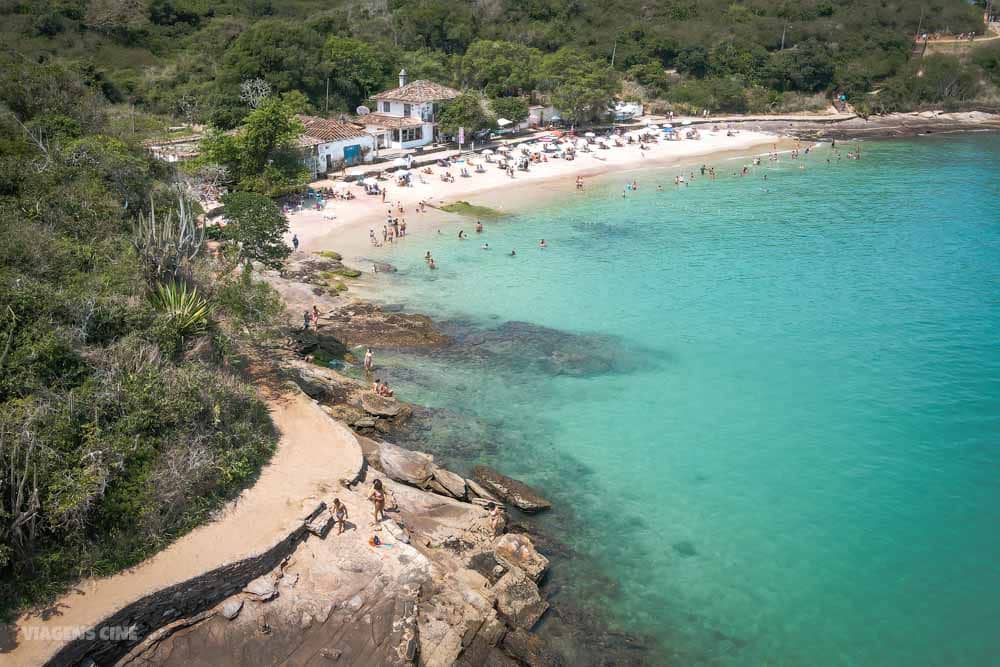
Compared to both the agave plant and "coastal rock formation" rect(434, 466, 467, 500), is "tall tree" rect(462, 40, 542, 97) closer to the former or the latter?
the agave plant

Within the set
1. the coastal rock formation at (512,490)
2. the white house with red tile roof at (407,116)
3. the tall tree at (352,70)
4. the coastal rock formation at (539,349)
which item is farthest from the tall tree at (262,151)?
the coastal rock formation at (512,490)

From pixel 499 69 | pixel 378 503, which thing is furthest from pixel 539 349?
pixel 499 69

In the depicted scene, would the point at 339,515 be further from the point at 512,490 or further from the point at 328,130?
the point at 328,130

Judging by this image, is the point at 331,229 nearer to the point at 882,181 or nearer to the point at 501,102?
the point at 501,102

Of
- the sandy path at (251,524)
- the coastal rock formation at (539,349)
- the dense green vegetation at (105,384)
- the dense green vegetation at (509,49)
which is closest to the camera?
the sandy path at (251,524)

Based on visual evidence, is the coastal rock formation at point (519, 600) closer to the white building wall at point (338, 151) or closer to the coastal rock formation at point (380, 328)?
the coastal rock formation at point (380, 328)

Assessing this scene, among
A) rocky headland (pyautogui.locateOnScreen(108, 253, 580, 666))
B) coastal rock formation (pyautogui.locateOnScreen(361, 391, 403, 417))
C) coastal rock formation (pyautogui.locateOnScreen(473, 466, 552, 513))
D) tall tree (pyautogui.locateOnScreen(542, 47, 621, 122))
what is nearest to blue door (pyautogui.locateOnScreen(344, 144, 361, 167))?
tall tree (pyautogui.locateOnScreen(542, 47, 621, 122))

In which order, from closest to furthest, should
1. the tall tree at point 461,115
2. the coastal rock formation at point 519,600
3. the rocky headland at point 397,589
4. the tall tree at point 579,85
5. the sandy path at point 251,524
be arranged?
the sandy path at point 251,524 → the rocky headland at point 397,589 → the coastal rock formation at point 519,600 → the tall tree at point 461,115 → the tall tree at point 579,85

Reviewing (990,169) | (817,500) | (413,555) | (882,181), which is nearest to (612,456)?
(817,500)
